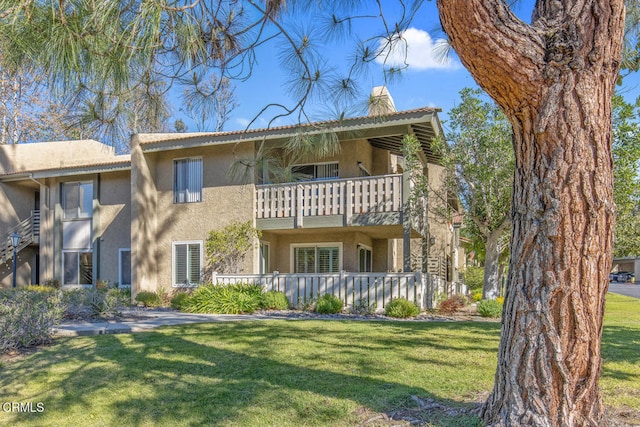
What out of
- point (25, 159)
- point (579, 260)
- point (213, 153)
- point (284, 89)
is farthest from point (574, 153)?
point (25, 159)

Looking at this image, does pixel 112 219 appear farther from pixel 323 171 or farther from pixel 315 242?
pixel 323 171

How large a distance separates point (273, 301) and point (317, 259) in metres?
3.79

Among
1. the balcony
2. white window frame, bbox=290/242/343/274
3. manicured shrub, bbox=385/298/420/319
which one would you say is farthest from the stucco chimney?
white window frame, bbox=290/242/343/274

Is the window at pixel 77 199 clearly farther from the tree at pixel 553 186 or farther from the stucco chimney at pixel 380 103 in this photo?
the tree at pixel 553 186

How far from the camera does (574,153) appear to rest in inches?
134

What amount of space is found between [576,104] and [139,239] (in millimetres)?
15810

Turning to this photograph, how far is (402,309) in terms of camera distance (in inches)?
479

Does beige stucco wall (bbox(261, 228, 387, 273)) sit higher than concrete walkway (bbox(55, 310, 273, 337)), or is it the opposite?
beige stucco wall (bbox(261, 228, 387, 273))

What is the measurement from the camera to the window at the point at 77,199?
788 inches

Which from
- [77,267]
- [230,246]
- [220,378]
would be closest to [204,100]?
[220,378]

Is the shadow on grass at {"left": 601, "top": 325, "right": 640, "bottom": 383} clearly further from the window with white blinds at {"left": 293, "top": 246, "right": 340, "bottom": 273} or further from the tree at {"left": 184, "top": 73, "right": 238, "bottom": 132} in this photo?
the window with white blinds at {"left": 293, "top": 246, "right": 340, "bottom": 273}

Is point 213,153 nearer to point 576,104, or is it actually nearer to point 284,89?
point 284,89

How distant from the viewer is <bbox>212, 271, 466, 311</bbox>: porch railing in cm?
1317

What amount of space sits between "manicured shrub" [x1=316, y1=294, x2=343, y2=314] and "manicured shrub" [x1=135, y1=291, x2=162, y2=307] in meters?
6.17
